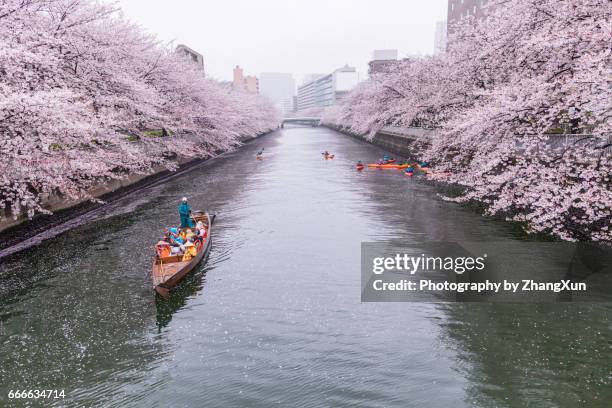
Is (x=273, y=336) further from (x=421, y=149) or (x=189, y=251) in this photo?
(x=421, y=149)

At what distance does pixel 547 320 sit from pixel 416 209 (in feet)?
39.0

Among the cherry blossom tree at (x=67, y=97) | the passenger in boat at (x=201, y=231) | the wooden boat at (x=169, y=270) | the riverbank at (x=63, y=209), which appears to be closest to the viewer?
the wooden boat at (x=169, y=270)

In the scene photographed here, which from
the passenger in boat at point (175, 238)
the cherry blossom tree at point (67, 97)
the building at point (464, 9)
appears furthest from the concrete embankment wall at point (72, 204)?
the building at point (464, 9)

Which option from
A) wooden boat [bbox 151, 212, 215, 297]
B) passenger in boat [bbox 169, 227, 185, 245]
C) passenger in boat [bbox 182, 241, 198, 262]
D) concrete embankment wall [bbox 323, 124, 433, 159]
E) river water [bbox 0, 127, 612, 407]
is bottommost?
river water [bbox 0, 127, 612, 407]

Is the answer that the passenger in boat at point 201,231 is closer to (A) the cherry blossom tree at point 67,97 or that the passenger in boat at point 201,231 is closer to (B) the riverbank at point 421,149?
(A) the cherry blossom tree at point 67,97

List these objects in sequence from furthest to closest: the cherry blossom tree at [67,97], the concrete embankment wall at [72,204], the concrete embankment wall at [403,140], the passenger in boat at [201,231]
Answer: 1. the concrete embankment wall at [403,140]
2. the concrete embankment wall at [72,204]
3. the passenger in boat at [201,231]
4. the cherry blossom tree at [67,97]

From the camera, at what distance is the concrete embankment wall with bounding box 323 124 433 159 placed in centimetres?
3548

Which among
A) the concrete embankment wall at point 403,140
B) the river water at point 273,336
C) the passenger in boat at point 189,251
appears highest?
the concrete embankment wall at point 403,140

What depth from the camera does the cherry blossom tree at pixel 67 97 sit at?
14195 mm

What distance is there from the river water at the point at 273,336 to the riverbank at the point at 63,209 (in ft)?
5.04

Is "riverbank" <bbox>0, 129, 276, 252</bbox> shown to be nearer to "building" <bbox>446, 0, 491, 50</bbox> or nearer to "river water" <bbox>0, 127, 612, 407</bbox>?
"river water" <bbox>0, 127, 612, 407</bbox>

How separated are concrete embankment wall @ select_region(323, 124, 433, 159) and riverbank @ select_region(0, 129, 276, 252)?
67.7 feet

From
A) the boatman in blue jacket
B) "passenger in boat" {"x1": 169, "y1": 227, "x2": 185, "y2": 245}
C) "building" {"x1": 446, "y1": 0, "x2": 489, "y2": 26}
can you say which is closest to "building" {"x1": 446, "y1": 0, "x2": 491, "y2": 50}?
"building" {"x1": 446, "y1": 0, "x2": 489, "y2": 26}

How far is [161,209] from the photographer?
23109 millimetres
